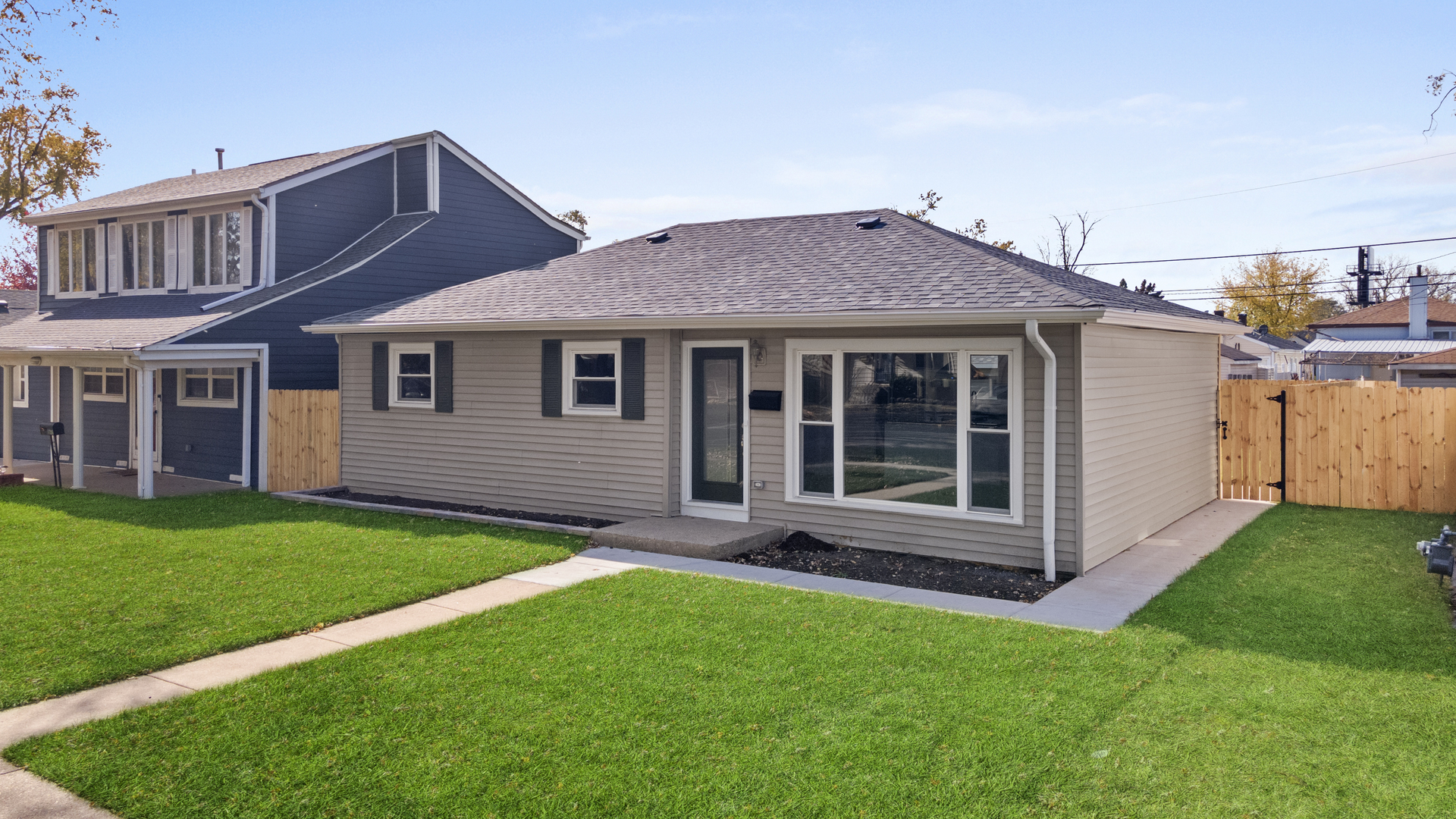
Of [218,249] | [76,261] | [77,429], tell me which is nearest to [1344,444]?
[218,249]

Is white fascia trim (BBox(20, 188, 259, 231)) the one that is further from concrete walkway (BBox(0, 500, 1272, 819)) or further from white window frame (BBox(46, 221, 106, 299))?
concrete walkway (BBox(0, 500, 1272, 819))

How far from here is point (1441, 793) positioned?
4207 millimetres

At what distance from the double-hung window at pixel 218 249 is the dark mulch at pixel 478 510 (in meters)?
5.52

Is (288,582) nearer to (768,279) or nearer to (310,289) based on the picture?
(768,279)

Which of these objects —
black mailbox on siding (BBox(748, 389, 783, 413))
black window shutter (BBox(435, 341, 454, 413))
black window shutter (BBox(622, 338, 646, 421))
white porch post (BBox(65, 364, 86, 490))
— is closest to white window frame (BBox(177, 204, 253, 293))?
white porch post (BBox(65, 364, 86, 490))

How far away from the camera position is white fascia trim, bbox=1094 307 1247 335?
8836 millimetres

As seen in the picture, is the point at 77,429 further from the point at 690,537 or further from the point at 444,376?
the point at 690,537

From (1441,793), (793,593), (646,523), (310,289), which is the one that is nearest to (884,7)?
(646,523)

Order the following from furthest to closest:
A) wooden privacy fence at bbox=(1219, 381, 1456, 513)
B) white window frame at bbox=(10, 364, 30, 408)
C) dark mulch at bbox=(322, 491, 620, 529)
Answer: white window frame at bbox=(10, 364, 30, 408), wooden privacy fence at bbox=(1219, 381, 1456, 513), dark mulch at bbox=(322, 491, 620, 529)

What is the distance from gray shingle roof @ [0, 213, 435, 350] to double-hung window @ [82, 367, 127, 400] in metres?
1.10

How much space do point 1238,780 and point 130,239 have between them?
20772 millimetres

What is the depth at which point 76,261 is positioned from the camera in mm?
19641

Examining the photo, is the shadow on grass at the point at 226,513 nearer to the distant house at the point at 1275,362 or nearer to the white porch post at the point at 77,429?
the white porch post at the point at 77,429

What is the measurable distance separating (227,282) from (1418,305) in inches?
1818
